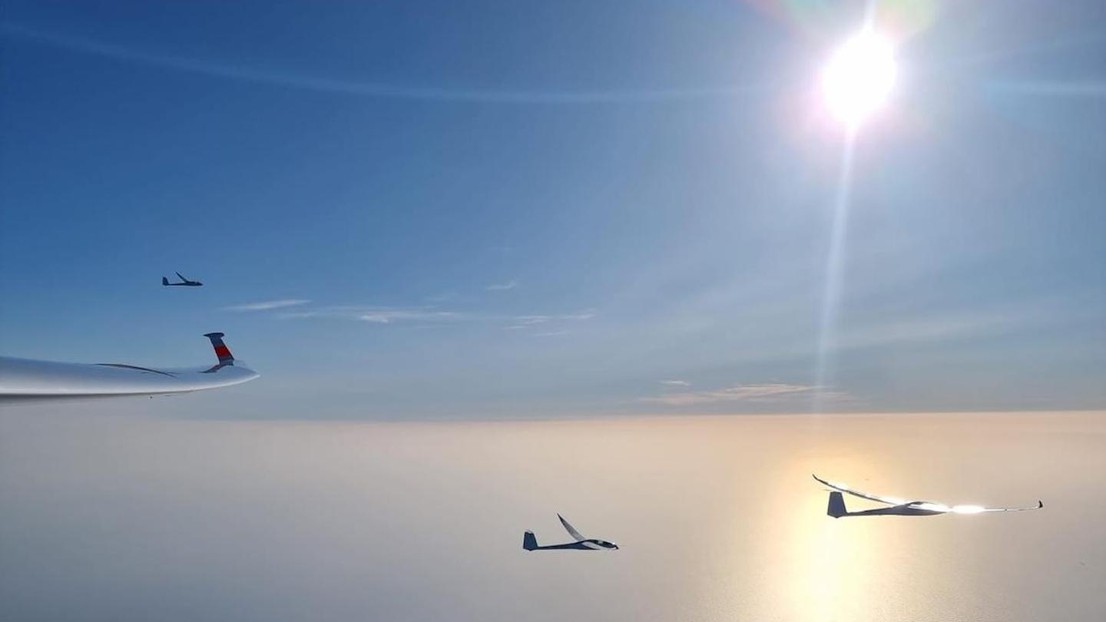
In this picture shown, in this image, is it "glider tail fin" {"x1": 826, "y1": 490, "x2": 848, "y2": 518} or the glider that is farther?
"glider tail fin" {"x1": 826, "y1": 490, "x2": 848, "y2": 518}

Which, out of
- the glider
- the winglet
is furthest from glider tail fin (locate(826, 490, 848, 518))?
Result: the winglet

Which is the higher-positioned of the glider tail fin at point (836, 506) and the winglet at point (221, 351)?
the winglet at point (221, 351)

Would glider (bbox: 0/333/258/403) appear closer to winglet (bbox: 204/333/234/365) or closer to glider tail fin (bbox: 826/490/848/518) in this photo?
winglet (bbox: 204/333/234/365)

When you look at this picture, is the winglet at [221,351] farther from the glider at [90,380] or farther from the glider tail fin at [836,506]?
the glider tail fin at [836,506]

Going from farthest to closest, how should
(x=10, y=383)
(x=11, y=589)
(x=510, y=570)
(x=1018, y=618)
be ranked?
1. (x=510, y=570)
2. (x=11, y=589)
3. (x=1018, y=618)
4. (x=10, y=383)

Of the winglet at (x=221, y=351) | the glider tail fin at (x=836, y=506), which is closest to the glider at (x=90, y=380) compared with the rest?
the winglet at (x=221, y=351)

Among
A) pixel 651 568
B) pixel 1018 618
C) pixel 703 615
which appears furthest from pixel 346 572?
pixel 1018 618

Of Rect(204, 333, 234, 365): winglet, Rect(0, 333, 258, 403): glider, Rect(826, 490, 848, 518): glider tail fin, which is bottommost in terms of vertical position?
Rect(0, 333, 258, 403): glider

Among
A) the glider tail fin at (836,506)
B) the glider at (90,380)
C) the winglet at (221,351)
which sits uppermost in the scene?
the winglet at (221,351)

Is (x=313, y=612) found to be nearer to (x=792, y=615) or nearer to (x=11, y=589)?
(x=11, y=589)
